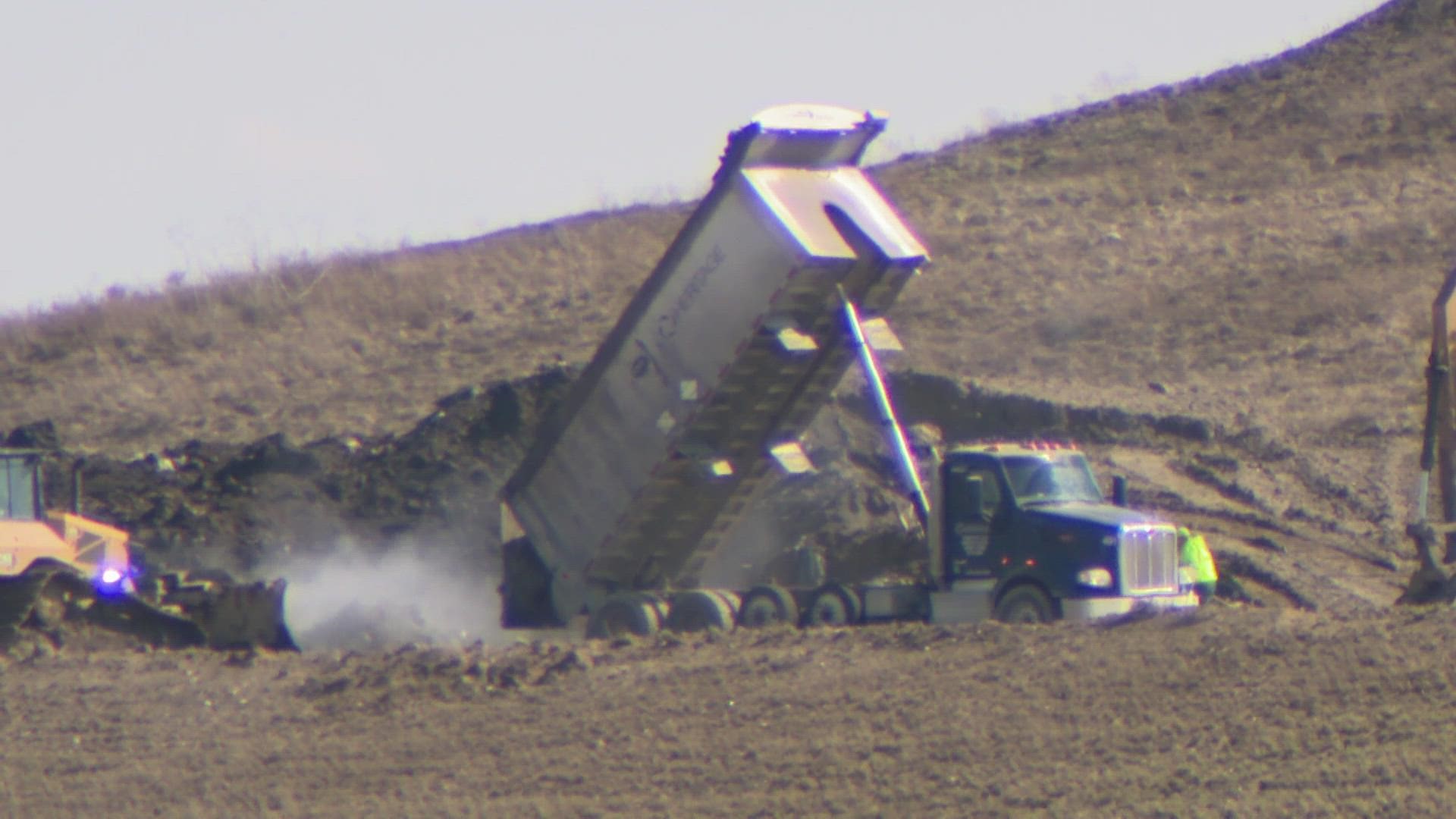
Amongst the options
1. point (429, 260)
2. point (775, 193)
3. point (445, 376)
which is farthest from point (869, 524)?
point (429, 260)

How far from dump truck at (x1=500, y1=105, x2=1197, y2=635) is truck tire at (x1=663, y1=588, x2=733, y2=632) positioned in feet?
0.07

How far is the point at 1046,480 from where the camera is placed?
55.4ft

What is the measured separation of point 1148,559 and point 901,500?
22.2 feet

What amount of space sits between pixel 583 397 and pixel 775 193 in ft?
9.50

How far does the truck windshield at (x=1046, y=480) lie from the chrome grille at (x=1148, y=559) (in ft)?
2.51

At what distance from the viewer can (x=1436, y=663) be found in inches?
444

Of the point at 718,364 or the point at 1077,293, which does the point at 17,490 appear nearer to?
the point at 718,364

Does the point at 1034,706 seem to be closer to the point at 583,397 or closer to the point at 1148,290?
the point at 583,397

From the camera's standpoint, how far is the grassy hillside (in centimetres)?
3192

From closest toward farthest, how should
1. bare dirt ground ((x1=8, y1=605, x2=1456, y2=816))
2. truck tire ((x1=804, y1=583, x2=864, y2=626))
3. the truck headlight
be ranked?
1. bare dirt ground ((x1=8, y1=605, x2=1456, y2=816))
2. truck tire ((x1=804, y1=583, x2=864, y2=626))
3. the truck headlight

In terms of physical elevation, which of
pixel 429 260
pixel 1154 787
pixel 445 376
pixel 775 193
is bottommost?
pixel 1154 787

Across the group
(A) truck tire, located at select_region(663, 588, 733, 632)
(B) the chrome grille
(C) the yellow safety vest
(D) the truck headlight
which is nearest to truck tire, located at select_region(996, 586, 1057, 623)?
(B) the chrome grille

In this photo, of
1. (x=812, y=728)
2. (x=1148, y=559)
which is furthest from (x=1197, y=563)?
(x=812, y=728)

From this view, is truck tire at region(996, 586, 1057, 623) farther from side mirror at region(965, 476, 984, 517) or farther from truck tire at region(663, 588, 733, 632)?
truck tire at region(663, 588, 733, 632)
